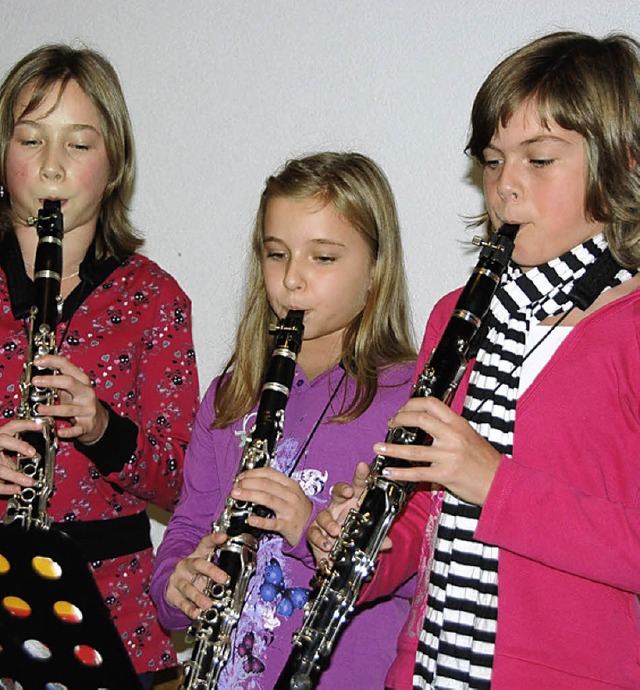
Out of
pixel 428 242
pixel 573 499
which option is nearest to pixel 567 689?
pixel 573 499

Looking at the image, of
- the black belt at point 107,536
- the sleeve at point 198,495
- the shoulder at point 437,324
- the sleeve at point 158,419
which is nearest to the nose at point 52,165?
the sleeve at point 158,419

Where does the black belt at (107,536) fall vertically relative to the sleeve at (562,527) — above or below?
below

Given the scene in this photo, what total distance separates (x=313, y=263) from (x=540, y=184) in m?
0.44

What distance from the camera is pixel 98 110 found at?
2.00m

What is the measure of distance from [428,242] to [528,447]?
888mm

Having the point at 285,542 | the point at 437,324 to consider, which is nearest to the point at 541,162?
the point at 437,324

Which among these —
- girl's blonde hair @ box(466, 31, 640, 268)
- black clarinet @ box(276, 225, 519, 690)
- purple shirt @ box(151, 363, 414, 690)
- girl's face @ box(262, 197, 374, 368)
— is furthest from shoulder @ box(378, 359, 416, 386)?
girl's blonde hair @ box(466, 31, 640, 268)

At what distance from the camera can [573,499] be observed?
4.57ft

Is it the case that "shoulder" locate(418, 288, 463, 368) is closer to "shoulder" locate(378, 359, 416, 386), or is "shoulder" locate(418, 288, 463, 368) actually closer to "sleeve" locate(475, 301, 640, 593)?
"shoulder" locate(378, 359, 416, 386)

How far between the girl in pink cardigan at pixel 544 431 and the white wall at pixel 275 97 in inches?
25.4

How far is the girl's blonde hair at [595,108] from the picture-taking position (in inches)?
59.1

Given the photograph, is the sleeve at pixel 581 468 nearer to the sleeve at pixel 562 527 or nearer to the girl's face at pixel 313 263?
the sleeve at pixel 562 527

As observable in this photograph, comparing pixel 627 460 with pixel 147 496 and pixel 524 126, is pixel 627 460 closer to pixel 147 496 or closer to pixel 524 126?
pixel 524 126

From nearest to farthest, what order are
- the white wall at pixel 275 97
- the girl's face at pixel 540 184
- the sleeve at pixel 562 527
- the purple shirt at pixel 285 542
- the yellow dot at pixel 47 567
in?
the yellow dot at pixel 47 567, the sleeve at pixel 562 527, the girl's face at pixel 540 184, the purple shirt at pixel 285 542, the white wall at pixel 275 97
